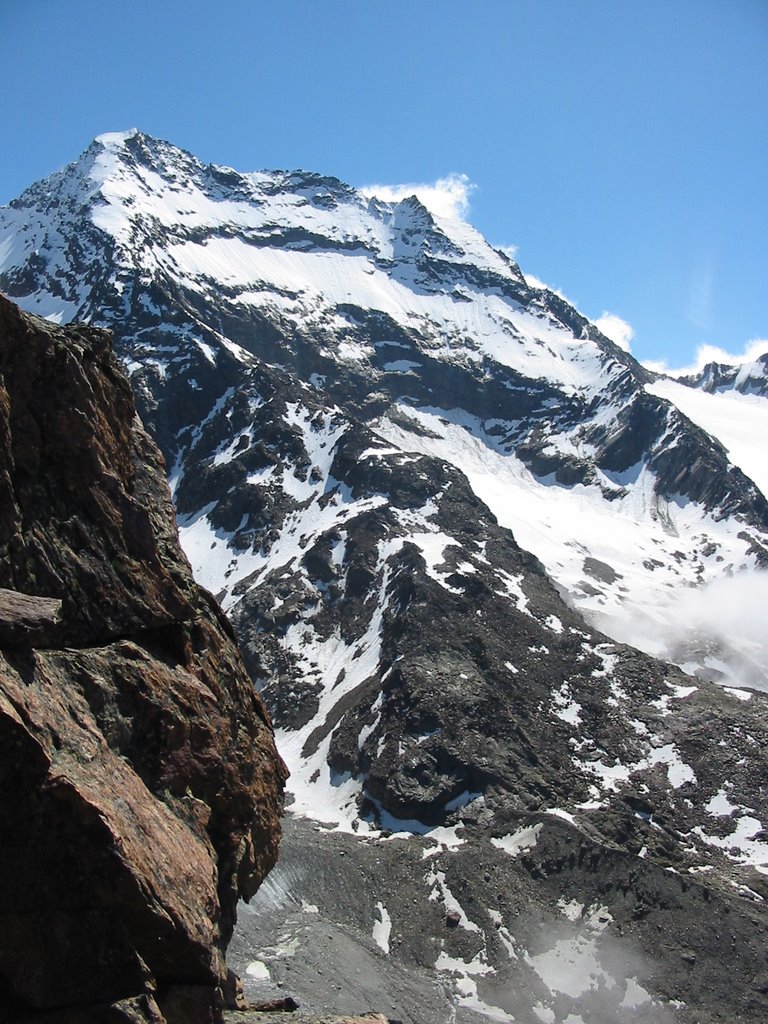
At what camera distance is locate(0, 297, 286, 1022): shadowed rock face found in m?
14.2

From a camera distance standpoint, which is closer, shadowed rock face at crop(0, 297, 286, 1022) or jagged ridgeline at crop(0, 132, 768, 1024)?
shadowed rock face at crop(0, 297, 286, 1022)

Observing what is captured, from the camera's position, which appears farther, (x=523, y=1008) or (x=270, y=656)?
(x=270, y=656)

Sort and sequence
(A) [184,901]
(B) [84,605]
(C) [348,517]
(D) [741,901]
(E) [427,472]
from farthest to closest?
1. (E) [427,472]
2. (C) [348,517]
3. (D) [741,901]
4. (B) [84,605]
5. (A) [184,901]

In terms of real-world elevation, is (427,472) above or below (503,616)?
above

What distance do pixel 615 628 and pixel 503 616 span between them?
62552 mm

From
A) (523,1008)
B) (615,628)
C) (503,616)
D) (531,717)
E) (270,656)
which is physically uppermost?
(615,628)

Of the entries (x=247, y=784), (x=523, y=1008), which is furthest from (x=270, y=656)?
(x=247, y=784)

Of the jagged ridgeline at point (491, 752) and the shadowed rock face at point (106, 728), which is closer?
the shadowed rock face at point (106, 728)

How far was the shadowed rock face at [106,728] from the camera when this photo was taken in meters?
14.2

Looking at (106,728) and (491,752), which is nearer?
(106,728)

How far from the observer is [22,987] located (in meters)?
13.7

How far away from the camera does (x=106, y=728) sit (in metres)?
18.0

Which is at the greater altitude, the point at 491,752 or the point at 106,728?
the point at 491,752

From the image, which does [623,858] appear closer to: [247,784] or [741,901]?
[741,901]
